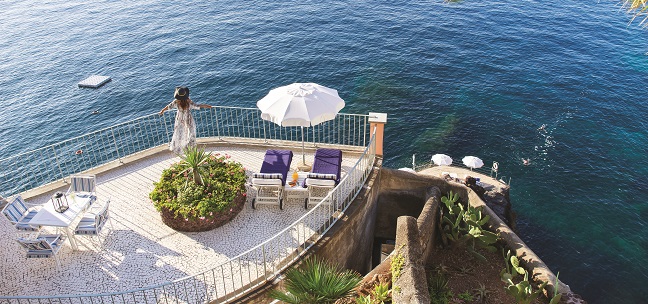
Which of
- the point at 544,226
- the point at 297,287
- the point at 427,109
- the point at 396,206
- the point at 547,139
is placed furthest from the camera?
the point at 427,109

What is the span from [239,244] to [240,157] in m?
4.14

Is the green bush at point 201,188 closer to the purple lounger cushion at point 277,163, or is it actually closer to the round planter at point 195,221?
the round planter at point 195,221

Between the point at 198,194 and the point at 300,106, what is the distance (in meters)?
3.57

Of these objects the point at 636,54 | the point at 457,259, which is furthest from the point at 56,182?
the point at 636,54

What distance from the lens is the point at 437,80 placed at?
111ft

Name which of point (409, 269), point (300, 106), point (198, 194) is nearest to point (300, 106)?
point (300, 106)

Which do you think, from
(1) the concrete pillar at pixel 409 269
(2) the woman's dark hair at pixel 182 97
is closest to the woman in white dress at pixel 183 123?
(2) the woman's dark hair at pixel 182 97

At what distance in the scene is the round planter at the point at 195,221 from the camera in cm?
1160

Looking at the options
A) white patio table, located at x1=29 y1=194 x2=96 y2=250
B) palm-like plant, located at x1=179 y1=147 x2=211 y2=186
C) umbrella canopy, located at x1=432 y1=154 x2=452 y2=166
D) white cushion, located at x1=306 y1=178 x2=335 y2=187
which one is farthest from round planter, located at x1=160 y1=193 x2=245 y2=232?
umbrella canopy, located at x1=432 y1=154 x2=452 y2=166

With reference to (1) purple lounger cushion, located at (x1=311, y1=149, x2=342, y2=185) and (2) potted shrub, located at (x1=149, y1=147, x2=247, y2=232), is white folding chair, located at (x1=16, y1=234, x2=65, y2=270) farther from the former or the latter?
(1) purple lounger cushion, located at (x1=311, y1=149, x2=342, y2=185)

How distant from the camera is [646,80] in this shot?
32.8 meters

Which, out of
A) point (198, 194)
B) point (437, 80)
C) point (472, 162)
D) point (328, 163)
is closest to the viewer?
A: point (198, 194)

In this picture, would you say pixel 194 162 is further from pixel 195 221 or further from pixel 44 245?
pixel 44 245

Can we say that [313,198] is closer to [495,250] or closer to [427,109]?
[495,250]
